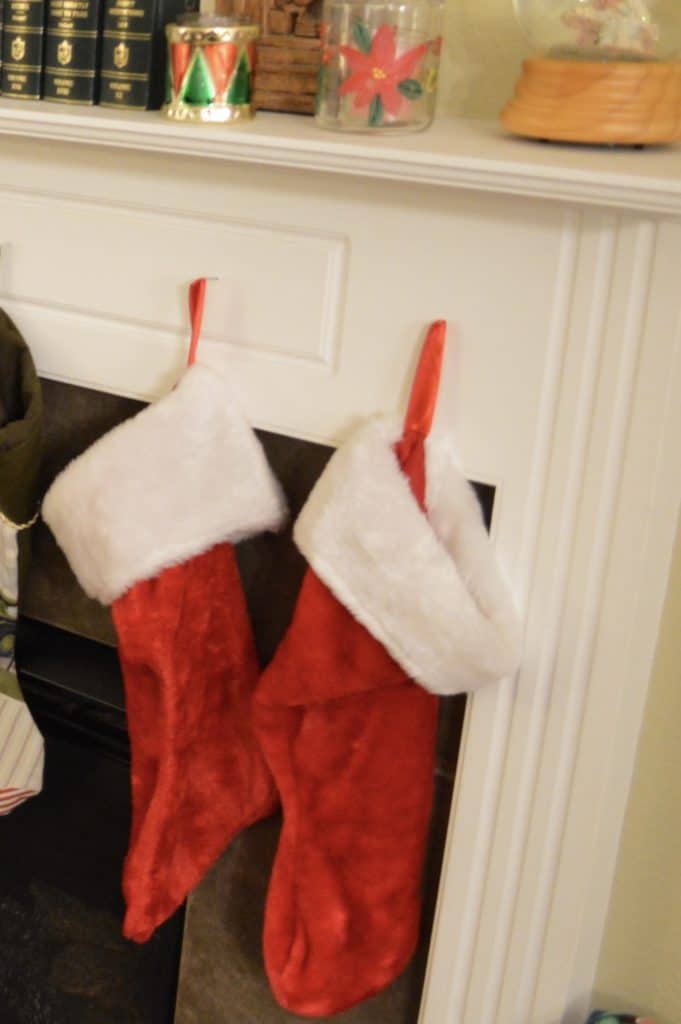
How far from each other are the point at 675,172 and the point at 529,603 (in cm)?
43

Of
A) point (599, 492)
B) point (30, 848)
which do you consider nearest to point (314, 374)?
point (599, 492)

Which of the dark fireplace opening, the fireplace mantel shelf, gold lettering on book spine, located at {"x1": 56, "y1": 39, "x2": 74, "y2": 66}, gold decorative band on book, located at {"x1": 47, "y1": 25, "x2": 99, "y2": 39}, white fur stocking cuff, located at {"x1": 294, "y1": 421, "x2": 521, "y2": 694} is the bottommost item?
the dark fireplace opening

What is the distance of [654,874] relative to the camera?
129 cm

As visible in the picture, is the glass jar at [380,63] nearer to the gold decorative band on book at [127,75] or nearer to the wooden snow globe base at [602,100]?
the wooden snow globe base at [602,100]

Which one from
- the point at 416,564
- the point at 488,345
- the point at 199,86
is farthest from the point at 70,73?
the point at 416,564

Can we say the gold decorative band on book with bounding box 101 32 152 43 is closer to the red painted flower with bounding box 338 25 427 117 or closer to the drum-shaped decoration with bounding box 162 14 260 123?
the drum-shaped decoration with bounding box 162 14 260 123

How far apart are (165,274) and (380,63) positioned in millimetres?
353

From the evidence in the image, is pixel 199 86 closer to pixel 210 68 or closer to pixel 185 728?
pixel 210 68

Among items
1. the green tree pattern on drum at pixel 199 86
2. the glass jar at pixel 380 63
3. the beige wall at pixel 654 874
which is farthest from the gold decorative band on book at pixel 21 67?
the beige wall at pixel 654 874

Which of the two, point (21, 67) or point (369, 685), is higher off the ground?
point (21, 67)

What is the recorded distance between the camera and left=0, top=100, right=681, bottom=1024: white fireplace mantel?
1.03 m

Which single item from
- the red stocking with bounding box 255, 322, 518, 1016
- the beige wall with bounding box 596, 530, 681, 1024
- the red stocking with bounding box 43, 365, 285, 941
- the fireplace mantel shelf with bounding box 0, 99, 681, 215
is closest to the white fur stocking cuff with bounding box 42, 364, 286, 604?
the red stocking with bounding box 43, 365, 285, 941

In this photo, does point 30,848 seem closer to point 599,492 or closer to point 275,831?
point 275,831

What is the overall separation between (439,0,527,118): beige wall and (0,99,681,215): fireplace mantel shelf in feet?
0.09
